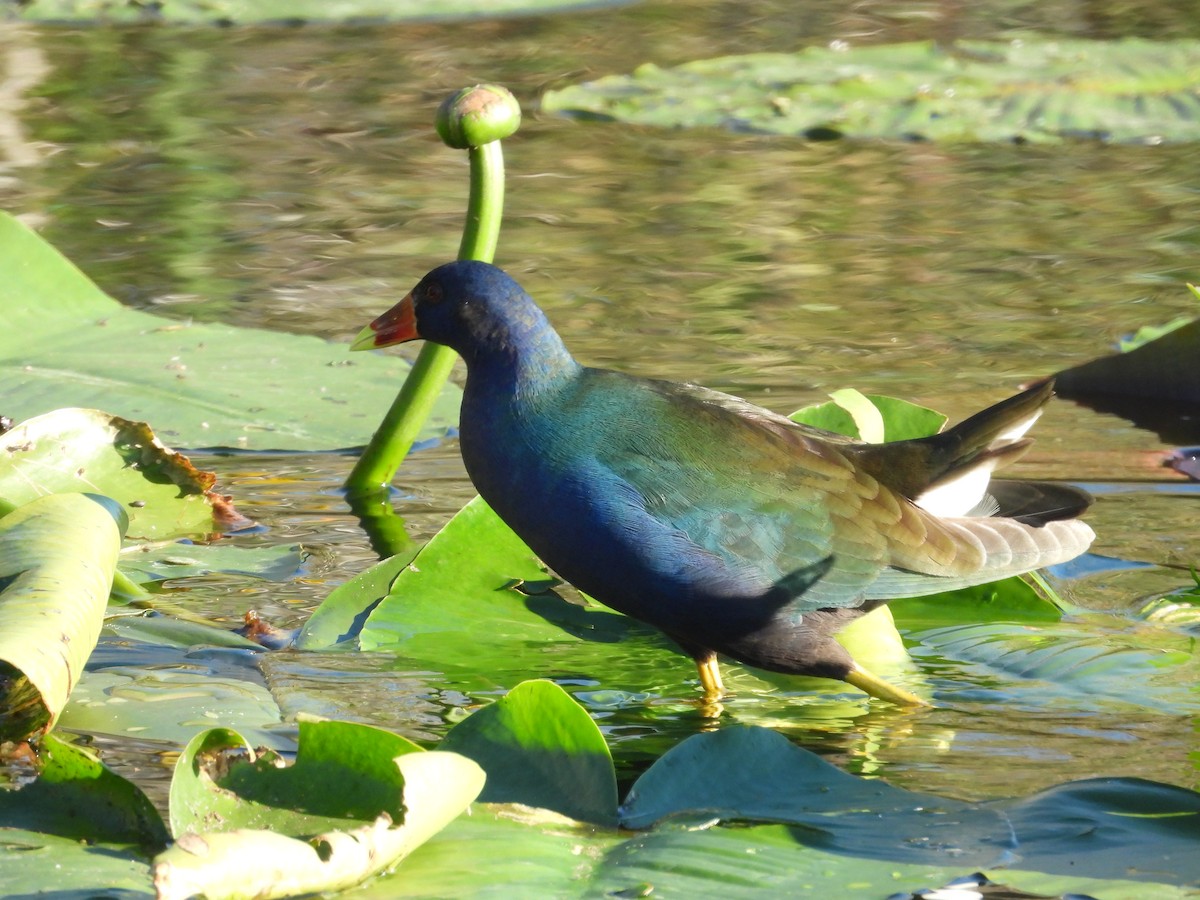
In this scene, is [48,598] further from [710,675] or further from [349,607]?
[710,675]

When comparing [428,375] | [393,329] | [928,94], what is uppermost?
[928,94]

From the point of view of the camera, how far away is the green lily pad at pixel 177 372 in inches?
108

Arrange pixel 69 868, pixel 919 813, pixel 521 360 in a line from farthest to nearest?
1. pixel 521 360
2. pixel 919 813
3. pixel 69 868

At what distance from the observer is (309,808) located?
138 centimetres

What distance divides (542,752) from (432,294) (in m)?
0.87

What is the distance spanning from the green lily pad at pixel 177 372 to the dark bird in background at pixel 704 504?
0.68 m

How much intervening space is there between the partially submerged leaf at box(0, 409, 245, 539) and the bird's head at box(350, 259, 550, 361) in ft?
1.22

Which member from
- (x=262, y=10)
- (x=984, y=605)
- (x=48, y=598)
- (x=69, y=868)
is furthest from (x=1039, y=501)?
(x=262, y=10)

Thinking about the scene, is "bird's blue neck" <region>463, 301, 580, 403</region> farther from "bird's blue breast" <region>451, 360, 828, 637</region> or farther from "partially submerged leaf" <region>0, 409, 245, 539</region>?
"partially submerged leaf" <region>0, 409, 245, 539</region>

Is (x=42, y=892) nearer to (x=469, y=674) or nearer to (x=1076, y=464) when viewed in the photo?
(x=469, y=674)

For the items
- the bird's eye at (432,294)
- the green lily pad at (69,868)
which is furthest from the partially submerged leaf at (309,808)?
the bird's eye at (432,294)

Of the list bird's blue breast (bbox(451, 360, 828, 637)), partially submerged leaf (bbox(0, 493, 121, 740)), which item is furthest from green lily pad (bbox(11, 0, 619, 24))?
partially submerged leaf (bbox(0, 493, 121, 740))

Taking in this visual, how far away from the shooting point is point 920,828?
1.43 metres

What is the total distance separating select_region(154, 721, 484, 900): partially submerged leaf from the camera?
3.91ft
